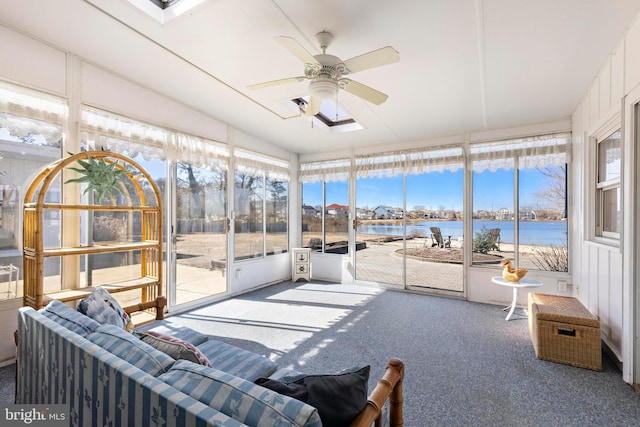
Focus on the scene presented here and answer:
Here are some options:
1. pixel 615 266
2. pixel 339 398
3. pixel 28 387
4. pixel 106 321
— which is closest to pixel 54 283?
pixel 28 387

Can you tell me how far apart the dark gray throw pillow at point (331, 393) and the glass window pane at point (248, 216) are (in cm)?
395

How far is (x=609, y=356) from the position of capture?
2643 mm

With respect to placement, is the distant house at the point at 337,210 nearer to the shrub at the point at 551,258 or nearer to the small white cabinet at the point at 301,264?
the small white cabinet at the point at 301,264

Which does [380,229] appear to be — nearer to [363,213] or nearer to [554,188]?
[363,213]

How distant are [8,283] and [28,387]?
57.7 inches

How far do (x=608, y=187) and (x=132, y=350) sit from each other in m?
4.05

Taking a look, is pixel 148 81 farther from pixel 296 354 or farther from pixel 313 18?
pixel 296 354

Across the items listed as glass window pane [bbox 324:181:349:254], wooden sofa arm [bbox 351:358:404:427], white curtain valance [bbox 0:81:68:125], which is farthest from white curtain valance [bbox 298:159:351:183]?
wooden sofa arm [bbox 351:358:404:427]

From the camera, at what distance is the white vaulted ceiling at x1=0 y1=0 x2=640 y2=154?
6.88ft

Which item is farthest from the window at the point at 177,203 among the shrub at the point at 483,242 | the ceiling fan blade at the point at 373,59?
the shrub at the point at 483,242

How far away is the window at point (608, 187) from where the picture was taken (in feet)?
8.84

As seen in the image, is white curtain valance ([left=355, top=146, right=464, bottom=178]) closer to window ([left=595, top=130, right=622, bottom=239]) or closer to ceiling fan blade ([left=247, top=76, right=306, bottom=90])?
window ([left=595, top=130, right=622, bottom=239])

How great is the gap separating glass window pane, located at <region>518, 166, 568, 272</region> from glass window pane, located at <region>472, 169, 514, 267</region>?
0.44 feet

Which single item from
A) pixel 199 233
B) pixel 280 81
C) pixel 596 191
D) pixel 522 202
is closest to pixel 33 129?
pixel 199 233
